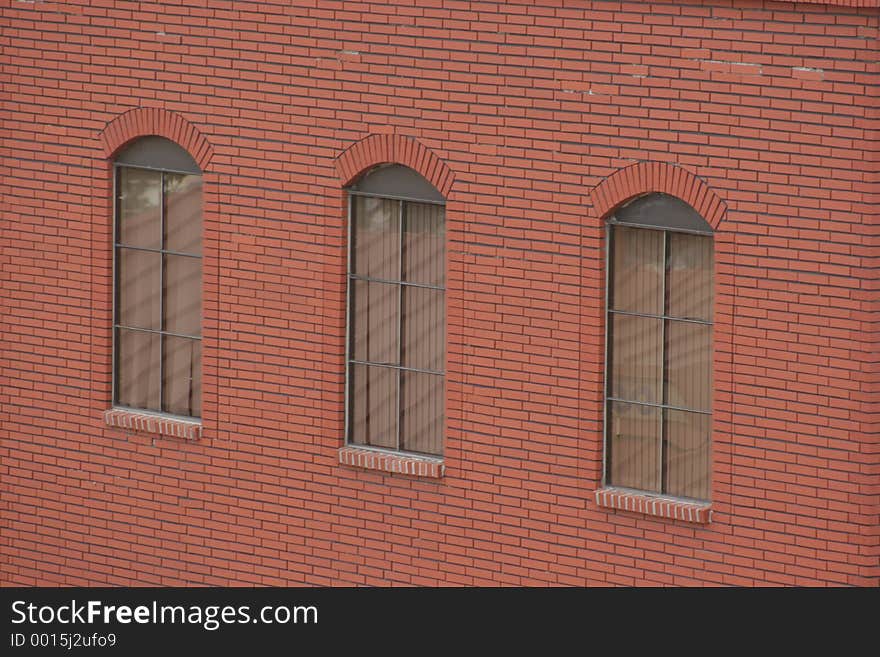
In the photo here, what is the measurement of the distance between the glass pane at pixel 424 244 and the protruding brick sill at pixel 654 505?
2.01 meters

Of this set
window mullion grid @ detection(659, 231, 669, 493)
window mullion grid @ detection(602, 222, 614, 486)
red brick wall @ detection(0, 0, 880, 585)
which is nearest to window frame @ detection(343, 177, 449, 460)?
red brick wall @ detection(0, 0, 880, 585)

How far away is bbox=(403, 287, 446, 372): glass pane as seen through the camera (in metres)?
15.7

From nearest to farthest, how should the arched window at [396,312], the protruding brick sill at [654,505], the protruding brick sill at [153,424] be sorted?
the protruding brick sill at [654,505], the arched window at [396,312], the protruding brick sill at [153,424]

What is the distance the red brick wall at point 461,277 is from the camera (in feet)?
45.5

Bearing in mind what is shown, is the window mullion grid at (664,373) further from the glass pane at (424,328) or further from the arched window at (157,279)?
the arched window at (157,279)

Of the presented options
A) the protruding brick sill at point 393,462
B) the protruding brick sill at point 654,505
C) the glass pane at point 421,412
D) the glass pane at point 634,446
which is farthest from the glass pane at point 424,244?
the protruding brick sill at point 654,505

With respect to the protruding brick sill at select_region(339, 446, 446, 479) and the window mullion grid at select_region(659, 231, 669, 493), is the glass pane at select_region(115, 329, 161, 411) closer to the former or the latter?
the protruding brick sill at select_region(339, 446, 446, 479)

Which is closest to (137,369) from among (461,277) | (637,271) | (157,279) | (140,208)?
(157,279)

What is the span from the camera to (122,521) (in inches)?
680

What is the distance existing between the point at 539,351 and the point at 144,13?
4190 millimetres

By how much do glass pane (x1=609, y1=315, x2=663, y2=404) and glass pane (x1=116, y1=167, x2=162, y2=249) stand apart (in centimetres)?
404

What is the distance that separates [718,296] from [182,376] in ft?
15.6

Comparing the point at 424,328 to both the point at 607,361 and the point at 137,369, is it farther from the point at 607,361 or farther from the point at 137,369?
the point at 137,369

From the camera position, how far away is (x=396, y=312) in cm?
1594
